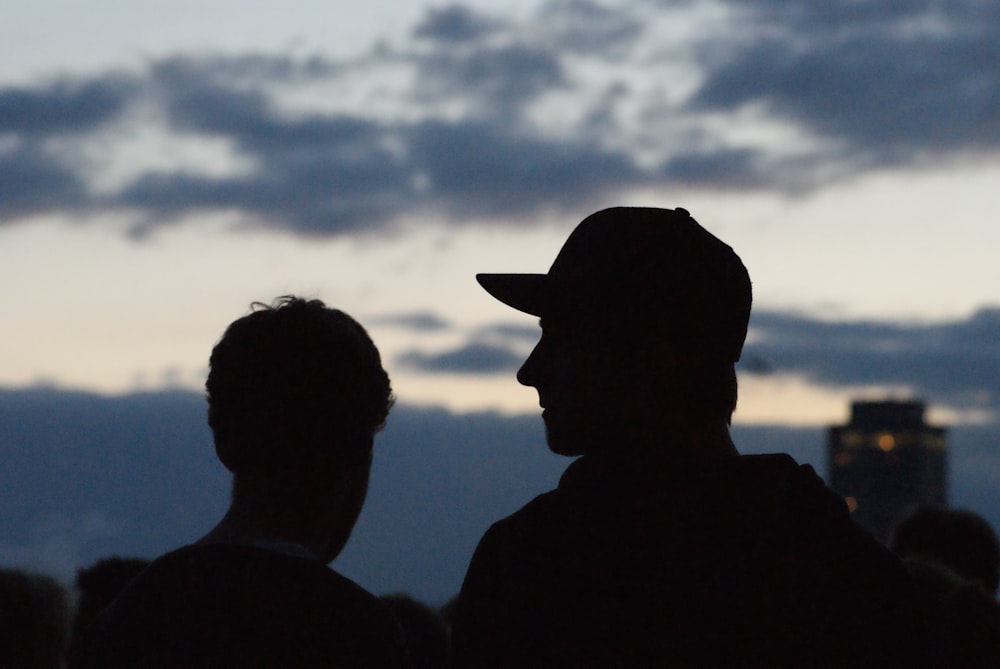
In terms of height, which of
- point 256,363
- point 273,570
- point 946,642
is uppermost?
point 256,363

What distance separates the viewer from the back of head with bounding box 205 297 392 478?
3.72 m

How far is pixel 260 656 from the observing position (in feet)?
11.0

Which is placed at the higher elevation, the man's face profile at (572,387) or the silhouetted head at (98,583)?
the man's face profile at (572,387)

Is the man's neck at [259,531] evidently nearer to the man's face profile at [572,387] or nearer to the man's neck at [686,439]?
the man's face profile at [572,387]

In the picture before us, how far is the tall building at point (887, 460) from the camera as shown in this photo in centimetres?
17512

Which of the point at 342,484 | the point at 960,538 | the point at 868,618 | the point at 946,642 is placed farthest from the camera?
the point at 960,538

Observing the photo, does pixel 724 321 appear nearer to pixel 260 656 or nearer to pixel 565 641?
pixel 565 641

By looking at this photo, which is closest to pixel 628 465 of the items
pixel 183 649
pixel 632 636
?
pixel 632 636

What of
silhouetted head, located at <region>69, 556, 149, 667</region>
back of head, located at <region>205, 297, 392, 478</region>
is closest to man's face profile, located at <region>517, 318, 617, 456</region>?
back of head, located at <region>205, 297, 392, 478</region>

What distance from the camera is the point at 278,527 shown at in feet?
11.7

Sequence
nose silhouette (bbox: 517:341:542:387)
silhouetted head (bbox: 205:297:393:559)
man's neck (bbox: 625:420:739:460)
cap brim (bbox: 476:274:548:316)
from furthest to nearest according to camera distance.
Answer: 1. silhouetted head (bbox: 205:297:393:559)
2. cap brim (bbox: 476:274:548:316)
3. nose silhouette (bbox: 517:341:542:387)
4. man's neck (bbox: 625:420:739:460)

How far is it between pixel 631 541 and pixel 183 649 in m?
1.20

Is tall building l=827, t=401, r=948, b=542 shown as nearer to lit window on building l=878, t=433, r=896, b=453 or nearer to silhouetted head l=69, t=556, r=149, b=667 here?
lit window on building l=878, t=433, r=896, b=453

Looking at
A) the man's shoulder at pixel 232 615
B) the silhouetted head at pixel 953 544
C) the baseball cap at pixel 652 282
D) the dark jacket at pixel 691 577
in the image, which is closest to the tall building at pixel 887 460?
the silhouetted head at pixel 953 544
